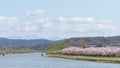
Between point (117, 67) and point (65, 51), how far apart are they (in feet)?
247

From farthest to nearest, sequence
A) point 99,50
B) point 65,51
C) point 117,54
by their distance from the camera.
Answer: point 65,51, point 99,50, point 117,54

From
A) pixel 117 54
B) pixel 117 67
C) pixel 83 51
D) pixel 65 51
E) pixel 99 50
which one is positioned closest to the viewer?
pixel 117 67

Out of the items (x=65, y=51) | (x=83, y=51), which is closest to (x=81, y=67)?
(x=83, y=51)

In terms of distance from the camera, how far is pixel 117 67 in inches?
2394

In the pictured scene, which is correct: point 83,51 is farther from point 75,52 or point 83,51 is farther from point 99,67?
point 99,67

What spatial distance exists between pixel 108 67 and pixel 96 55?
46712 mm

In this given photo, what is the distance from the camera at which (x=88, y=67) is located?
2480 inches

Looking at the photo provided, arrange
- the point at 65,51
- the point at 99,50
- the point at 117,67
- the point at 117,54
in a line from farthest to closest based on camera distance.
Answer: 1. the point at 65,51
2. the point at 99,50
3. the point at 117,54
4. the point at 117,67

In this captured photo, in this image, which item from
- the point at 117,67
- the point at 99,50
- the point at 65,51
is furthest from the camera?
the point at 65,51

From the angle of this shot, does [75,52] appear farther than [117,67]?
Yes

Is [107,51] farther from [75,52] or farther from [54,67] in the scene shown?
[54,67]

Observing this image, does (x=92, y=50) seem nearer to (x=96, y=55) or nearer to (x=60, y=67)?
(x=96, y=55)

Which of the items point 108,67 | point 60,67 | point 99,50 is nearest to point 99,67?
point 108,67

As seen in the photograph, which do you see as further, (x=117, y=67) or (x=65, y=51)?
(x=65, y=51)
